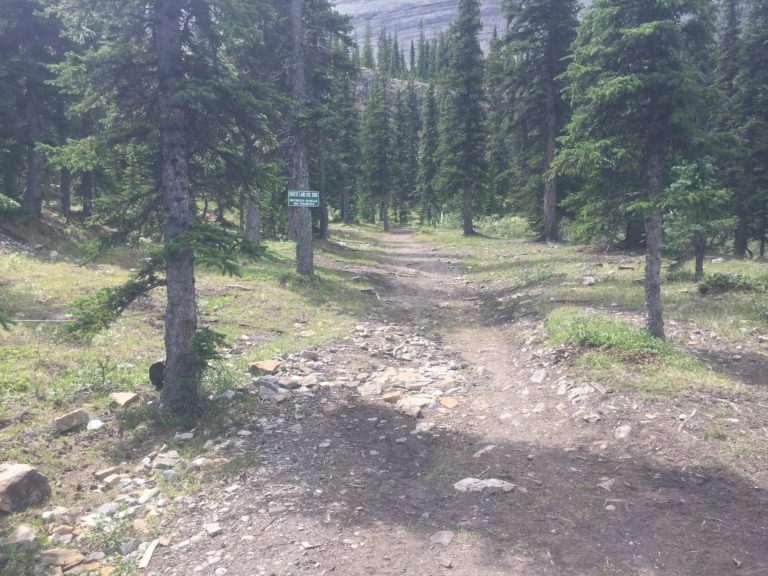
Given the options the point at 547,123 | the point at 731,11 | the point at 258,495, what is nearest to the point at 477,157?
the point at 547,123

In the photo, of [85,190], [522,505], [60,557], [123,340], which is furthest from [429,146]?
[60,557]

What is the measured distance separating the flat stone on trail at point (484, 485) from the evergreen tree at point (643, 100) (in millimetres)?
5454

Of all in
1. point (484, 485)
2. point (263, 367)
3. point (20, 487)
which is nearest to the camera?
point (20, 487)

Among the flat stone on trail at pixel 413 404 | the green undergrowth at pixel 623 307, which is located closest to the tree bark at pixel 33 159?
the green undergrowth at pixel 623 307

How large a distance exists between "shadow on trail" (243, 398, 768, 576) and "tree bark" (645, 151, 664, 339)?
Answer: 432 centimetres

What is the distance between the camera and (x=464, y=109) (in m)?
37.4

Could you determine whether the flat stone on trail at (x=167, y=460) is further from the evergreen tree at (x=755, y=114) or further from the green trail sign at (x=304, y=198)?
the evergreen tree at (x=755, y=114)

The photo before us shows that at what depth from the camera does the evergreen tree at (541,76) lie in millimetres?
28469

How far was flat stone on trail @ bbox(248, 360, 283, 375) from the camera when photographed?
9406mm

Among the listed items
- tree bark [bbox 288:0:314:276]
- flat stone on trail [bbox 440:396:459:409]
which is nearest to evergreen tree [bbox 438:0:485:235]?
tree bark [bbox 288:0:314:276]

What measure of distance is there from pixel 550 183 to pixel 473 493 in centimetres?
2503

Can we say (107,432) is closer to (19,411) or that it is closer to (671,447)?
(19,411)

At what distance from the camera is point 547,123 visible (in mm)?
29344

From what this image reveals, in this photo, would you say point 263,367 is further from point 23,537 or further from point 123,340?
point 23,537
